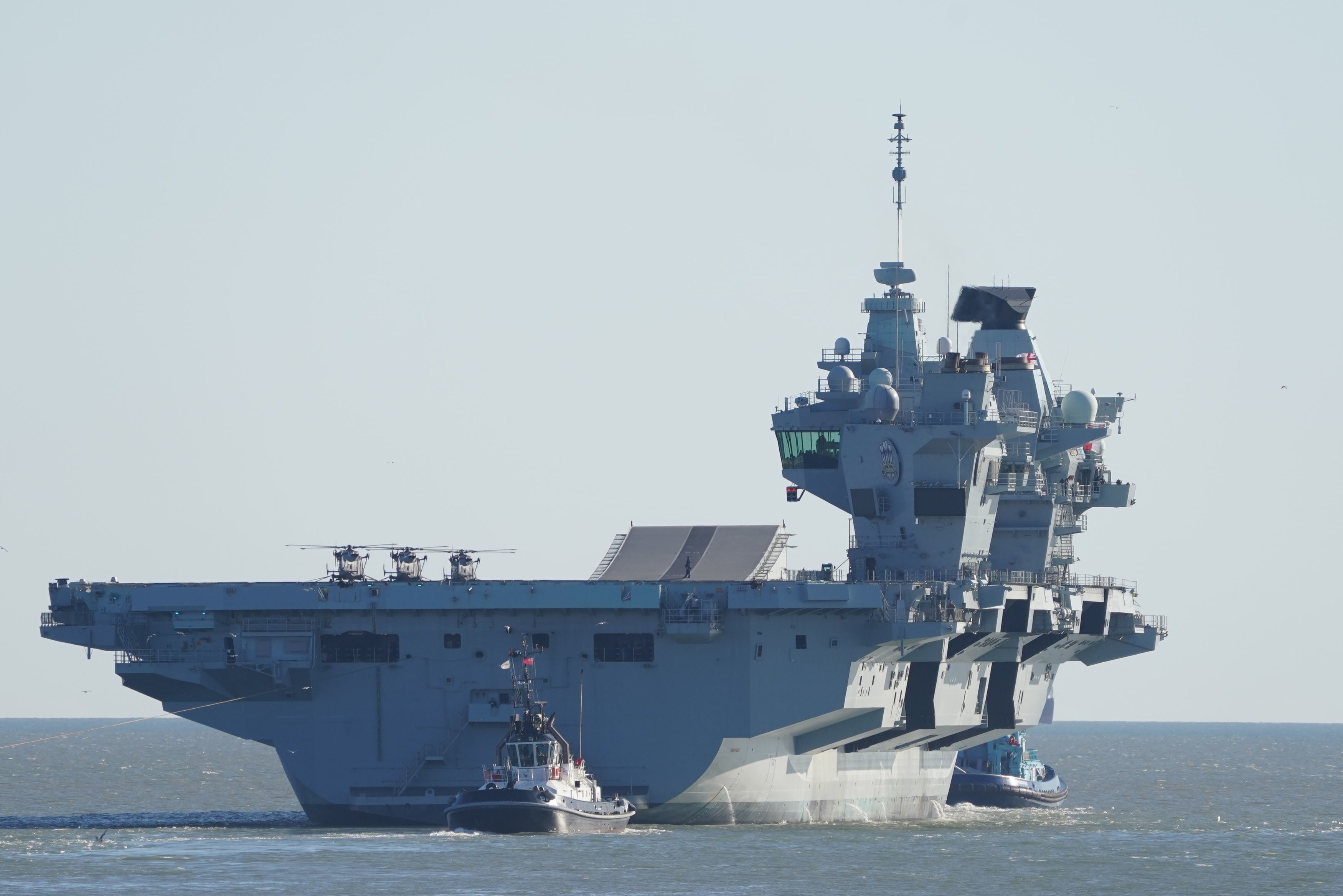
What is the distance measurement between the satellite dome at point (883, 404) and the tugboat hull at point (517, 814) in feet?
38.5

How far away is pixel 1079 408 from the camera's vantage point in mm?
59875

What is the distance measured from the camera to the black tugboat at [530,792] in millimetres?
46938

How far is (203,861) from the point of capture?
147ft

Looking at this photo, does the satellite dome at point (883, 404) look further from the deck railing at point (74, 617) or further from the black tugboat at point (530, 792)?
the deck railing at point (74, 617)

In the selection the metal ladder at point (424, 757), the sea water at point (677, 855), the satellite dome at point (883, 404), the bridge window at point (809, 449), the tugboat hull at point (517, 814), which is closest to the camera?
the sea water at point (677, 855)

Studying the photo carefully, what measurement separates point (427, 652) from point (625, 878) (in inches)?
392

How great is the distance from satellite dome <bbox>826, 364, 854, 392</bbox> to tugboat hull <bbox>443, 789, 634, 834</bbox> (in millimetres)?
13548

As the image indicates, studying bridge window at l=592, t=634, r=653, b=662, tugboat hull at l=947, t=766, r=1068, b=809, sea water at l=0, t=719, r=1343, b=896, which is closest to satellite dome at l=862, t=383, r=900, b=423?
bridge window at l=592, t=634, r=653, b=662

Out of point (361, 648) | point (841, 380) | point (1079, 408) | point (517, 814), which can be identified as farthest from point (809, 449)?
point (517, 814)

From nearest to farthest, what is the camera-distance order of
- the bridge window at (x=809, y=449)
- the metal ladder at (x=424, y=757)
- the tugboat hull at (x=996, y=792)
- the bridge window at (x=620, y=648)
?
the bridge window at (x=620, y=648) < the metal ladder at (x=424, y=757) < the bridge window at (x=809, y=449) < the tugboat hull at (x=996, y=792)

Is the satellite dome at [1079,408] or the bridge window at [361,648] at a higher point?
the satellite dome at [1079,408]

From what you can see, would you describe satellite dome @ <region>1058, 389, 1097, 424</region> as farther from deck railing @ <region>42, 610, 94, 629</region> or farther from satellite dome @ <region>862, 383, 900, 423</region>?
deck railing @ <region>42, 610, 94, 629</region>

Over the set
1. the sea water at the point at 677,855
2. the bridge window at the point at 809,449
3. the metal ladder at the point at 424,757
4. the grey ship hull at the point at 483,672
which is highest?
the bridge window at the point at 809,449

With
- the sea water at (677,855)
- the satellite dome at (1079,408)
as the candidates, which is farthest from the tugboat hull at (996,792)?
the satellite dome at (1079,408)
